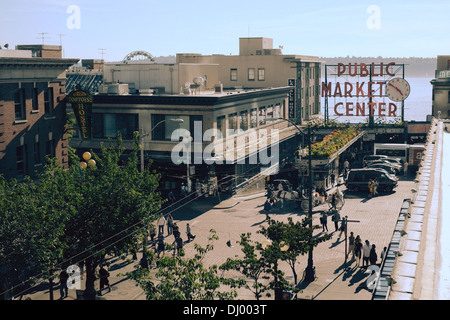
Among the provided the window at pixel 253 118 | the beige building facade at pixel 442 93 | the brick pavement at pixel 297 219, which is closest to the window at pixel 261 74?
the window at pixel 253 118

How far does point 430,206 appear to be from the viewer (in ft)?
59.1

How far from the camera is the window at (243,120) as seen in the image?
60.5 m

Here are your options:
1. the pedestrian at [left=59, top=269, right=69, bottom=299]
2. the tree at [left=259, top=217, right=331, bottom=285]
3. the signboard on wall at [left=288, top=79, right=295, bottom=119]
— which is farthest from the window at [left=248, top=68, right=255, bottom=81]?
the pedestrian at [left=59, top=269, right=69, bottom=299]

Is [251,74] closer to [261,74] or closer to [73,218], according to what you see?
[261,74]

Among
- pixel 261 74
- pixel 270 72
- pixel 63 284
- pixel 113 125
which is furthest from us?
pixel 261 74

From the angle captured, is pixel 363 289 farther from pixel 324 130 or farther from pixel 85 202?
pixel 324 130

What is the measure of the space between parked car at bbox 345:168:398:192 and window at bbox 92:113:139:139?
20.7 metres

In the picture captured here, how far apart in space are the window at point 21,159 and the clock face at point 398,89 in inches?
2281

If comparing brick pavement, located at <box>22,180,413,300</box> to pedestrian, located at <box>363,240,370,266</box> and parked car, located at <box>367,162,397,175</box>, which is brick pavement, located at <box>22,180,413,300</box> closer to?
pedestrian, located at <box>363,240,370,266</box>

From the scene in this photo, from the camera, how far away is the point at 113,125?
57.1 metres

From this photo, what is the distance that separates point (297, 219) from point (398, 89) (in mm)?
48332

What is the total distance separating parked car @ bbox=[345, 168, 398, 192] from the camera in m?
52.2

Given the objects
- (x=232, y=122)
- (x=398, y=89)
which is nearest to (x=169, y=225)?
(x=232, y=122)
